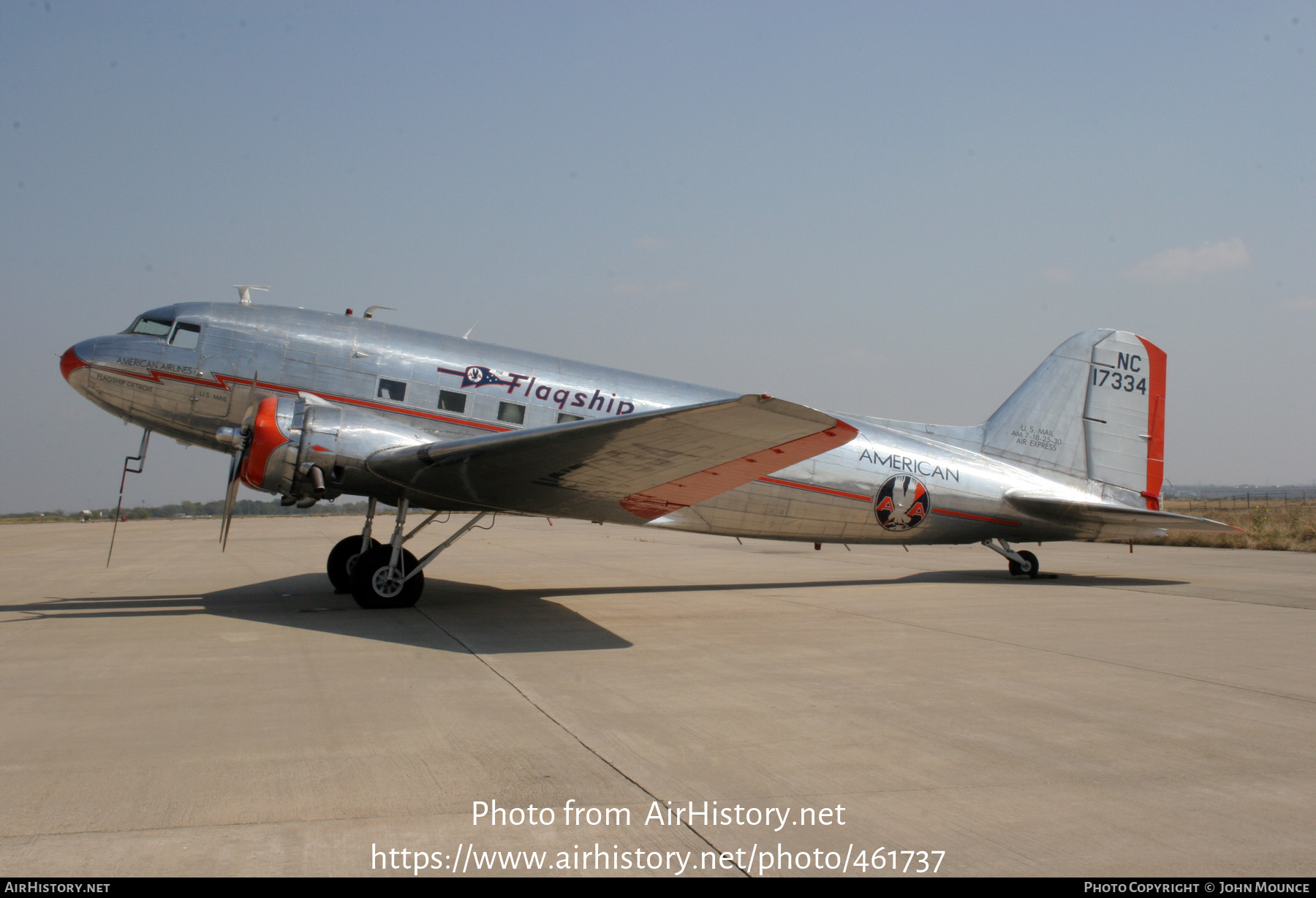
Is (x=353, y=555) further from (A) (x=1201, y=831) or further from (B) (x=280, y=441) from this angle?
(A) (x=1201, y=831)

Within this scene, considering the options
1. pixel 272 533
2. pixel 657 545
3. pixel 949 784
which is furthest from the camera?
pixel 272 533

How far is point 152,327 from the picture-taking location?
10.5m

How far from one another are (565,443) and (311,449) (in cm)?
330

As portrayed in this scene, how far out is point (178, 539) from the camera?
1080 inches

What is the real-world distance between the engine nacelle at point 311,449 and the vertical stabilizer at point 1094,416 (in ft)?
32.1

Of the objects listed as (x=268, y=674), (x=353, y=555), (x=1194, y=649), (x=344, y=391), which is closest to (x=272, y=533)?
(x=353, y=555)

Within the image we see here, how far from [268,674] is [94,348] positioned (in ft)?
20.9

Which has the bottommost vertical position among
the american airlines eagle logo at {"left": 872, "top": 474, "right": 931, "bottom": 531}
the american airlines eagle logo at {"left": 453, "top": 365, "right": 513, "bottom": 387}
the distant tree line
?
the distant tree line

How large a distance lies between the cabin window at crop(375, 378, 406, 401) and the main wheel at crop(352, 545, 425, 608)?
6.19 ft

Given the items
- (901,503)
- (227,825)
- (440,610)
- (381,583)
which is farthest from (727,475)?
(227,825)

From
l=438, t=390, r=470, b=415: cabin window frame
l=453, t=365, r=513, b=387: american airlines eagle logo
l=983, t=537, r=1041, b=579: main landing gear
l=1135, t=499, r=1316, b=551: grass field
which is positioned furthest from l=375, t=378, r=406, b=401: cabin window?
l=1135, t=499, r=1316, b=551: grass field

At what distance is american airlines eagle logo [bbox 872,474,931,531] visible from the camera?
486 inches

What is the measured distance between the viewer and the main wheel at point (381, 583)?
10039 mm

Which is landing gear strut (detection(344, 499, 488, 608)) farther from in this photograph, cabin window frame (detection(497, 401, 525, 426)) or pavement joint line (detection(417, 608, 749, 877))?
pavement joint line (detection(417, 608, 749, 877))
